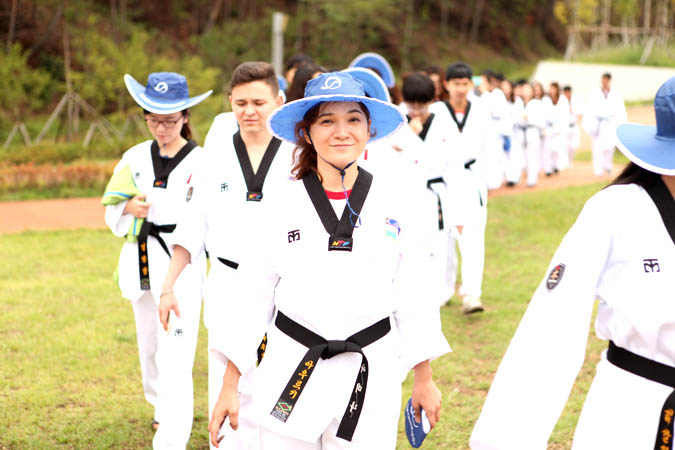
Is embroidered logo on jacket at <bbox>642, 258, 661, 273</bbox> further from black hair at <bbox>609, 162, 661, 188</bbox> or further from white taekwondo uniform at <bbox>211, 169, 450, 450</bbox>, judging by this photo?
white taekwondo uniform at <bbox>211, 169, 450, 450</bbox>

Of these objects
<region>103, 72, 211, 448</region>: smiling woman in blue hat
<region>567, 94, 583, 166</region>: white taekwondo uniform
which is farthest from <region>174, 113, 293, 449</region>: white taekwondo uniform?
<region>567, 94, 583, 166</region>: white taekwondo uniform

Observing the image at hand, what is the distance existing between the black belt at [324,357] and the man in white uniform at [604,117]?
15921 mm

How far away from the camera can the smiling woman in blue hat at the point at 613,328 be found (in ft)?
8.07

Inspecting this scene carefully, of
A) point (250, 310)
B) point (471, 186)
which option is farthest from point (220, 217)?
point (471, 186)

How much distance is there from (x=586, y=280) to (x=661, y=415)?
1.56 feet

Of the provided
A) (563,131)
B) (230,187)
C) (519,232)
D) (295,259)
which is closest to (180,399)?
(230,187)

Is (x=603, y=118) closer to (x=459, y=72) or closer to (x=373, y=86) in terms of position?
(x=459, y=72)

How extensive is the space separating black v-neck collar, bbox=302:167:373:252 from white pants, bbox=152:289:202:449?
215 centimetres

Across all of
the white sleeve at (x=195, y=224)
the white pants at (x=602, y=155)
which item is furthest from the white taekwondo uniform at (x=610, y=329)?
the white pants at (x=602, y=155)

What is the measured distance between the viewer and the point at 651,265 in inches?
98.0

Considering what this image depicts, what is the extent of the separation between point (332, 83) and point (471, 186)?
15.7 ft

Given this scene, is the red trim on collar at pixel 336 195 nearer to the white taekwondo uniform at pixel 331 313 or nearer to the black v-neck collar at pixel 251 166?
the white taekwondo uniform at pixel 331 313

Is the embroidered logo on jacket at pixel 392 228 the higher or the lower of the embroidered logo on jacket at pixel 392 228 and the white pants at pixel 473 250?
the higher

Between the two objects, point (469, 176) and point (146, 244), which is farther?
point (469, 176)
